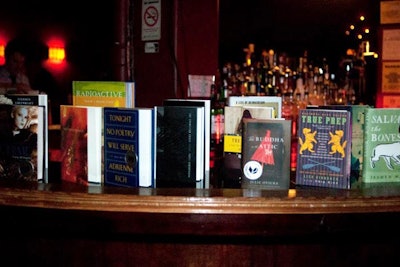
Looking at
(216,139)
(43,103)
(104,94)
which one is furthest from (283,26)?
(43,103)

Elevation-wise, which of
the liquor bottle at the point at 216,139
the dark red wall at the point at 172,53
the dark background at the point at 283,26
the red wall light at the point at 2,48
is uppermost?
the red wall light at the point at 2,48

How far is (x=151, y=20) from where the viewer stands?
3.64 meters

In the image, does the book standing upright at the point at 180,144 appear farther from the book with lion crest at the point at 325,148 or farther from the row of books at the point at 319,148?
the book with lion crest at the point at 325,148

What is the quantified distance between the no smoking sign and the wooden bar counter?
2.14 meters

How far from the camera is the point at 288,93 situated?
452 cm

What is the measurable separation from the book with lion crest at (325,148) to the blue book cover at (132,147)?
0.55 m

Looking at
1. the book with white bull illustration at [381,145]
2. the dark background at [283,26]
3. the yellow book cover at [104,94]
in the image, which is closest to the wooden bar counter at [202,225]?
the book with white bull illustration at [381,145]

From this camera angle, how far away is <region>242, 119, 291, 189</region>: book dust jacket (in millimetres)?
1694

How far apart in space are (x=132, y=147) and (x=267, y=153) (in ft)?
1.56

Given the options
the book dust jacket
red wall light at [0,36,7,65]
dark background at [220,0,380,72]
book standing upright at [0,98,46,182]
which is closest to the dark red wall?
dark background at [220,0,380,72]

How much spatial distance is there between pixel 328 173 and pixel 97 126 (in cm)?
86

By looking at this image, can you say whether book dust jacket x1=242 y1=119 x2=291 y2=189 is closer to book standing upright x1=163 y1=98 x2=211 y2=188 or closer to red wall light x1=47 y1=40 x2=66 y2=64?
book standing upright x1=163 y1=98 x2=211 y2=188

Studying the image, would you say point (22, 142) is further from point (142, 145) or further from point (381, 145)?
point (381, 145)

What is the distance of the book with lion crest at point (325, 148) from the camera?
170 cm
